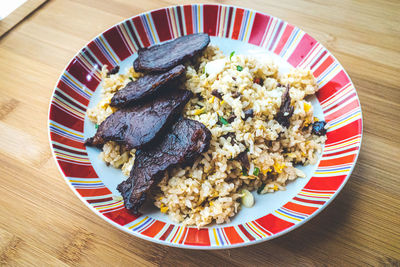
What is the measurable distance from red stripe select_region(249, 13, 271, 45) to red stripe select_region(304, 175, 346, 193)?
1.56 meters

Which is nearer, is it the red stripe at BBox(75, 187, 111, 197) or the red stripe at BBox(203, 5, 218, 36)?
the red stripe at BBox(75, 187, 111, 197)

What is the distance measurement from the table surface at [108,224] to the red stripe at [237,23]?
102 centimetres

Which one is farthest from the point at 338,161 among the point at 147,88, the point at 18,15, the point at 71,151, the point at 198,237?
the point at 18,15

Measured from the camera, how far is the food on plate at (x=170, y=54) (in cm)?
251

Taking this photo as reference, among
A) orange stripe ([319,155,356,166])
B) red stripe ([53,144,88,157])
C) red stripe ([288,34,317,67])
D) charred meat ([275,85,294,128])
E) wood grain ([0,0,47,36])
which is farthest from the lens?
wood grain ([0,0,47,36])

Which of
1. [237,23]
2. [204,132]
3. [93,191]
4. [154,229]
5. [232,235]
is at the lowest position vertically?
[93,191]

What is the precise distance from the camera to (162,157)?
6.93 ft

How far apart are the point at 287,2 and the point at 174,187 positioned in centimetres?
314

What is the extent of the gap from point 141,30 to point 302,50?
1.64m

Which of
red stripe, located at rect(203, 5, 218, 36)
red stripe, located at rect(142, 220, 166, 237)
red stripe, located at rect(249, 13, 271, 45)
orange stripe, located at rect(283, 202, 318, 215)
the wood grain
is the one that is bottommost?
the wood grain

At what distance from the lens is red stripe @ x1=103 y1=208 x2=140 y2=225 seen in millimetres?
1925

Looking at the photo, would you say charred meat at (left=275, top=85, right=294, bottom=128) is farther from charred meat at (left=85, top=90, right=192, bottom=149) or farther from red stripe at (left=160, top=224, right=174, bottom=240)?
red stripe at (left=160, top=224, right=174, bottom=240)

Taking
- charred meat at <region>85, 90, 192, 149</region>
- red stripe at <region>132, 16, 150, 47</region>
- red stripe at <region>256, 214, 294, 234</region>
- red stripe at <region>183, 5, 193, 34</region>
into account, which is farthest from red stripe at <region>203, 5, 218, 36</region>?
red stripe at <region>256, 214, 294, 234</region>

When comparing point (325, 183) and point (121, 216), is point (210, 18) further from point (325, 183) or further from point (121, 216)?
point (121, 216)
